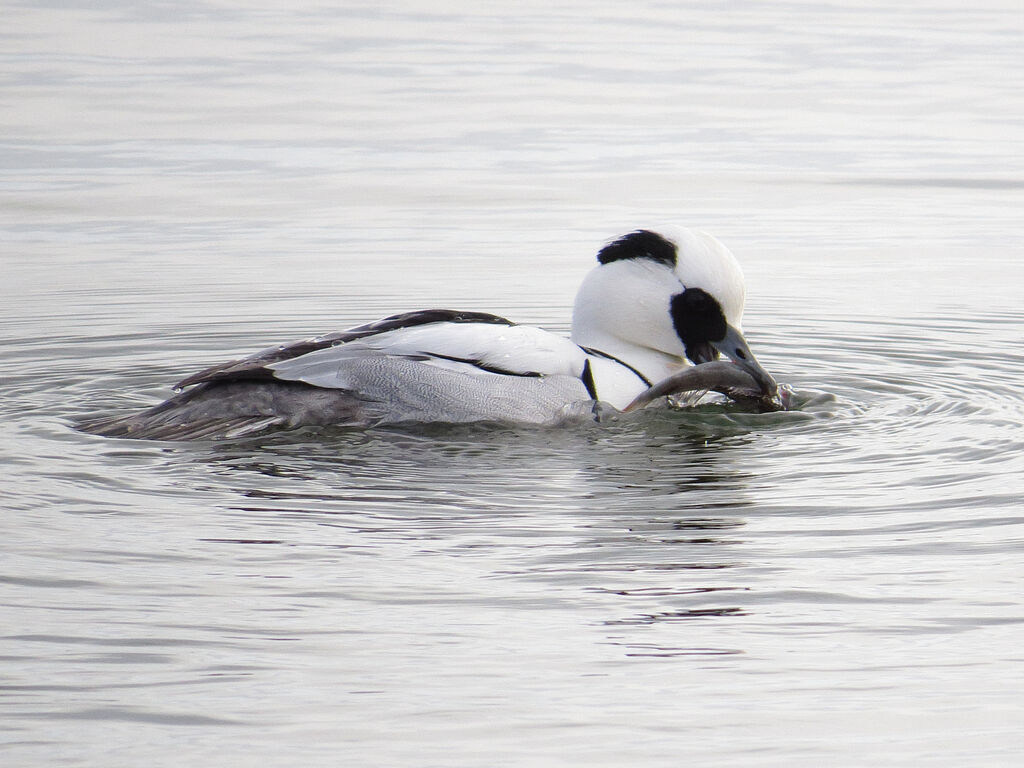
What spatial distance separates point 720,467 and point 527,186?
10.2 meters

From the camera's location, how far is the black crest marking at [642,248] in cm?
908

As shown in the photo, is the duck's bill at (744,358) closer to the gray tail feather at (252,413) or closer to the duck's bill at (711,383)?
the duck's bill at (711,383)

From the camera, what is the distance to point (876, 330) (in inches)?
457

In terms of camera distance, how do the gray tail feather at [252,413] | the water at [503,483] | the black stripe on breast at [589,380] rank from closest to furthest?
1. the water at [503,483]
2. the gray tail feather at [252,413]
3. the black stripe on breast at [589,380]

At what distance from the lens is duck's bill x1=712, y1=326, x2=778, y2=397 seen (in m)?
8.84

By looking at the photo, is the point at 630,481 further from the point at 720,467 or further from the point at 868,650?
the point at 868,650

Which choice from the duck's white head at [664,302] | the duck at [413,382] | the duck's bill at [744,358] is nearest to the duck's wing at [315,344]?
the duck at [413,382]

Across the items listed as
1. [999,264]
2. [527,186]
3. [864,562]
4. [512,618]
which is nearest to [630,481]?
[864,562]

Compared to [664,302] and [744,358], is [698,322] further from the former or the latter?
[744,358]

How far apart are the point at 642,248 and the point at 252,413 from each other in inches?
82.3

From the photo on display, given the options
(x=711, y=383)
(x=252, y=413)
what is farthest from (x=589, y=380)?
(x=252, y=413)

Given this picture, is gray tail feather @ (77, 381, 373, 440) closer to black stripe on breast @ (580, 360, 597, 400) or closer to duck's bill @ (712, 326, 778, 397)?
black stripe on breast @ (580, 360, 597, 400)

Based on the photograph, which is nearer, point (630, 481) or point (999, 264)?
point (630, 481)

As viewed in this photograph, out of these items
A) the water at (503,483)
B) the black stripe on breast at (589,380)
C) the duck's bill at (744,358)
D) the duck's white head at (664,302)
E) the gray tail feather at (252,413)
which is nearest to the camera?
the water at (503,483)
